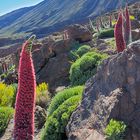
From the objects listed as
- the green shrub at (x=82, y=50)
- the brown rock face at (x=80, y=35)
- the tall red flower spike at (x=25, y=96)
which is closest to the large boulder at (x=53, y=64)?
the green shrub at (x=82, y=50)

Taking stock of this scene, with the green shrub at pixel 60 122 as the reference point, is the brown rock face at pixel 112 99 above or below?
above

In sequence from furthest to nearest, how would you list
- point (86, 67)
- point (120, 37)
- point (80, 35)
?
point (80, 35)
point (86, 67)
point (120, 37)

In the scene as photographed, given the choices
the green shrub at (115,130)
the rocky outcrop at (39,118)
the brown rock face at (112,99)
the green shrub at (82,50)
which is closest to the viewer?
the green shrub at (115,130)

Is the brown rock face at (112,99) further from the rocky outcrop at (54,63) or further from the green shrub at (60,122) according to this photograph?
the rocky outcrop at (54,63)

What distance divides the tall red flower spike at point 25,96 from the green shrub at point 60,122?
5.32 meters

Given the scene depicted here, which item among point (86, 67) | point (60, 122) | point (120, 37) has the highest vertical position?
A: point (120, 37)

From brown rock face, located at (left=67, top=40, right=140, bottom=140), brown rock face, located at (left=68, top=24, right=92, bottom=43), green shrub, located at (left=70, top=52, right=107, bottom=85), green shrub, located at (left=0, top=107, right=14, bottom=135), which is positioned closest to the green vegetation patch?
green shrub, located at (left=70, top=52, right=107, bottom=85)

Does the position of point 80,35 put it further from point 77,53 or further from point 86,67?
point 86,67

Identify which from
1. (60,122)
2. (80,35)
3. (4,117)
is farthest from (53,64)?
(60,122)

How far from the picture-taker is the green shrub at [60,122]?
29.6 feet

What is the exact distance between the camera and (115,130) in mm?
6340

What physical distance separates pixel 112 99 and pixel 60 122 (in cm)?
251

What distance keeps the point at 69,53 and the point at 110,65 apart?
41.8ft

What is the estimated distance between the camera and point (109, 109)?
6.80 m
